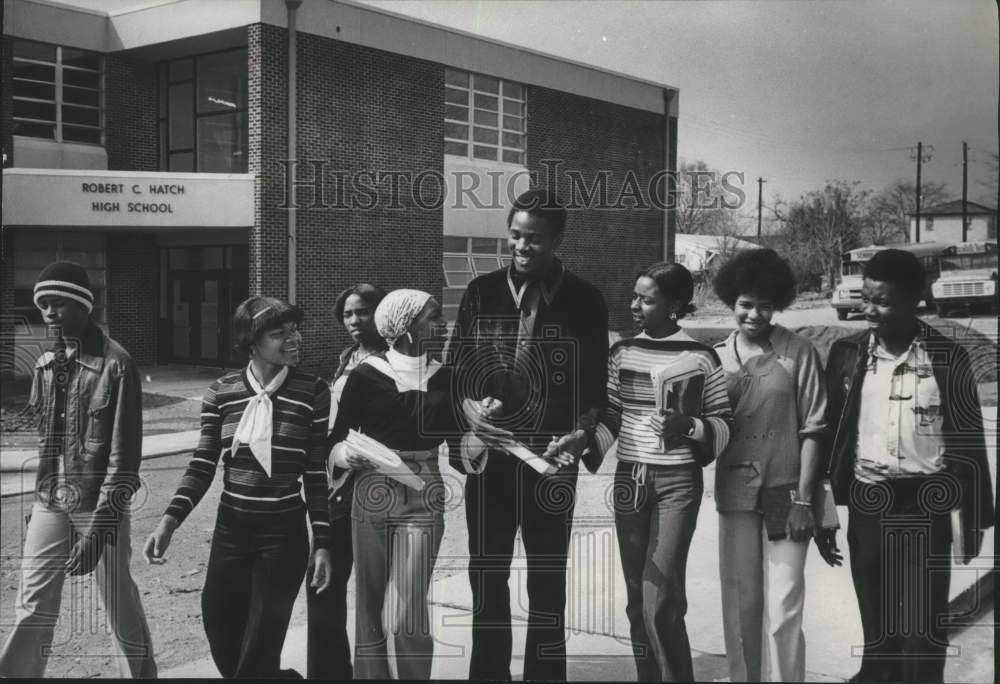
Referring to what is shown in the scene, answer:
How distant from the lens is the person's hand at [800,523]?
11.2ft

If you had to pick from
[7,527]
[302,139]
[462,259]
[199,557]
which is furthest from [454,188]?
[7,527]

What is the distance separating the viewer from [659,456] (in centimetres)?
349

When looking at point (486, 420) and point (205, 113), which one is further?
point (205, 113)

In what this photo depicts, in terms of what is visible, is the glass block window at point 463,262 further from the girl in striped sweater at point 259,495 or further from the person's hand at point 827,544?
the person's hand at point 827,544

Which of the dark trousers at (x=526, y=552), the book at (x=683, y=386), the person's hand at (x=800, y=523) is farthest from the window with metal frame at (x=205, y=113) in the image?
the person's hand at (x=800, y=523)

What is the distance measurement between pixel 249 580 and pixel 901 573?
2.56 metres

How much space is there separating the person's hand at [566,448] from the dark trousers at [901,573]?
1.07m

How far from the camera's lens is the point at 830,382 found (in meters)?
3.58

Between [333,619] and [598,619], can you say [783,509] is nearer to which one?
[598,619]

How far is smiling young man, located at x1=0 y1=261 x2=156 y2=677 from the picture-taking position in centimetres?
377

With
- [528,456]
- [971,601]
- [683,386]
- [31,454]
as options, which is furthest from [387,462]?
[971,601]

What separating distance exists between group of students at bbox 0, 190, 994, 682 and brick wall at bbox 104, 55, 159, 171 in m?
0.77

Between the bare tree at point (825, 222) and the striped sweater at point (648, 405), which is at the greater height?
the bare tree at point (825, 222)


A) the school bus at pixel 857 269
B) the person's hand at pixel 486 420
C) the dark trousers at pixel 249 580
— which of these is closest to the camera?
the dark trousers at pixel 249 580
